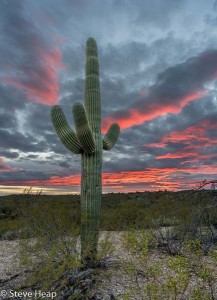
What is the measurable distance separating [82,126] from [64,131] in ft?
2.72

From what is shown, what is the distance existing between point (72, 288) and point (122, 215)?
11.2m

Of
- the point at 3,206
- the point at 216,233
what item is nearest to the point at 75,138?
the point at 216,233

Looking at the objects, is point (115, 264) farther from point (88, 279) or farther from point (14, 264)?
point (14, 264)

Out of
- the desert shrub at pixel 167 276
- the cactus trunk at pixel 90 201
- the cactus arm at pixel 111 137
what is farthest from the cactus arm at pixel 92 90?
the desert shrub at pixel 167 276

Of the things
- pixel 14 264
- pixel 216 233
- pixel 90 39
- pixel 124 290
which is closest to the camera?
pixel 124 290

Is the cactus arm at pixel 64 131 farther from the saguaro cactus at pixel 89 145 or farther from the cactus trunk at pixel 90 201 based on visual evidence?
the cactus trunk at pixel 90 201

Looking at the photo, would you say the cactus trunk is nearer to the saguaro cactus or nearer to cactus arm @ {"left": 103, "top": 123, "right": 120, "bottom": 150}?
the saguaro cactus

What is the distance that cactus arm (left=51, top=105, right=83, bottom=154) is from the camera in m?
7.38

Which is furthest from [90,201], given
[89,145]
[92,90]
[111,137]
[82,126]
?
[92,90]

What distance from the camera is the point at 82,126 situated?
6.89m

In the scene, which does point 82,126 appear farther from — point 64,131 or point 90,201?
point 90,201

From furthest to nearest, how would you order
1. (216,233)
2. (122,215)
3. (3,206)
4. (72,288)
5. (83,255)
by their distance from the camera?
1. (3,206)
2. (122,215)
3. (216,233)
4. (83,255)
5. (72,288)

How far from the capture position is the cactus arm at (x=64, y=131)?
290 inches

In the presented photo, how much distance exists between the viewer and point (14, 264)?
26.4 feet
